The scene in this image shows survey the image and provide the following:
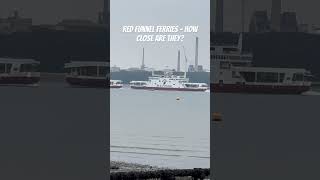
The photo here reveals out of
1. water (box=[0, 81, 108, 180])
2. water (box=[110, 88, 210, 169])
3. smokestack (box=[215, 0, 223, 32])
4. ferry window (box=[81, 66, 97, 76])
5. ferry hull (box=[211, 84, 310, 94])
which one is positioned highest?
smokestack (box=[215, 0, 223, 32])

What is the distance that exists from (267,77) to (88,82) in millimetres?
1263

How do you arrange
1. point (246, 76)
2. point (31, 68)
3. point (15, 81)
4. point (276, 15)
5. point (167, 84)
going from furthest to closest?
point (167, 84) < point (15, 81) < point (31, 68) < point (276, 15) < point (246, 76)

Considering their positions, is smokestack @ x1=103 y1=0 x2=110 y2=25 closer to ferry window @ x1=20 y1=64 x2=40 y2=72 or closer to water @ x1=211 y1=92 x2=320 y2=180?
ferry window @ x1=20 y1=64 x2=40 y2=72

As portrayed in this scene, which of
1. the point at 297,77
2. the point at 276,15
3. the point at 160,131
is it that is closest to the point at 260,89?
the point at 297,77

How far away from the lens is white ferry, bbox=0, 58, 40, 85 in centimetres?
448

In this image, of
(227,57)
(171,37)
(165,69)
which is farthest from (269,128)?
(165,69)

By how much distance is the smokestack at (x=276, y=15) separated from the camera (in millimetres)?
3982

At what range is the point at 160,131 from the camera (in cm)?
1202

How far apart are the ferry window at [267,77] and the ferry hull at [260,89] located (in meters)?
0.04

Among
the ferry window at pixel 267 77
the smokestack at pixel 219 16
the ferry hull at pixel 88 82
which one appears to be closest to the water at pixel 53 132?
the ferry hull at pixel 88 82

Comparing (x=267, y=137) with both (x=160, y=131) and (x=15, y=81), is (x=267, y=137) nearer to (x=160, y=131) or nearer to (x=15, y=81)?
(x=15, y=81)

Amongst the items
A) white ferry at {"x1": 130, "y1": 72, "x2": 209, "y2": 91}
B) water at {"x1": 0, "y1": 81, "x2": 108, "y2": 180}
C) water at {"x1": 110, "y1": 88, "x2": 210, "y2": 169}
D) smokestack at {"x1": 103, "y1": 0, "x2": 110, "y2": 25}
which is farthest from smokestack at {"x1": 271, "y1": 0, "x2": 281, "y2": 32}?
white ferry at {"x1": 130, "y1": 72, "x2": 209, "y2": 91}

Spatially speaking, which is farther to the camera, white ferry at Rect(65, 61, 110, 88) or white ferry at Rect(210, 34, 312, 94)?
white ferry at Rect(65, 61, 110, 88)

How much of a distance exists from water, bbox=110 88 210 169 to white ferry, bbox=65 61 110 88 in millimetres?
1556
